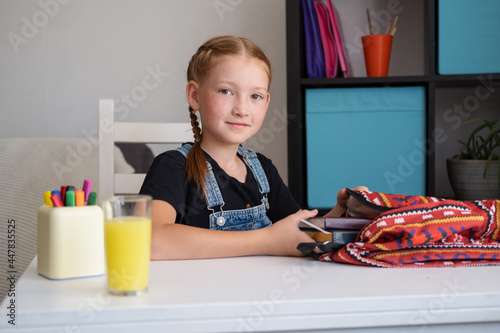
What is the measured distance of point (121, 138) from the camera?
1.57 m

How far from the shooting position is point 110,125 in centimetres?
154

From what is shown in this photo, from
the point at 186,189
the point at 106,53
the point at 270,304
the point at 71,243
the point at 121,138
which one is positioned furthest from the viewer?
the point at 106,53

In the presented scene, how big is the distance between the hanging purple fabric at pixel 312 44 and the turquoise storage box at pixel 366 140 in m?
0.08

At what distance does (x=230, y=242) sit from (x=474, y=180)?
1309 mm

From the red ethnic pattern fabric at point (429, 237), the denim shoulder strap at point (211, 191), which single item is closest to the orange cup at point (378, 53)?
the denim shoulder strap at point (211, 191)

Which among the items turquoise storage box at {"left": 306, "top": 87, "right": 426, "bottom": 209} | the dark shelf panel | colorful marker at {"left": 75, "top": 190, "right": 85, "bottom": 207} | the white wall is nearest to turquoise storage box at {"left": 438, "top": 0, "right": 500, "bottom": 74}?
the dark shelf panel

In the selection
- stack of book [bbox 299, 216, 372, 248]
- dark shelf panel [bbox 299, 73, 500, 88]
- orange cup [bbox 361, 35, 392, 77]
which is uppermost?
orange cup [bbox 361, 35, 392, 77]

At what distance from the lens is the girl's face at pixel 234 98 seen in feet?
3.68

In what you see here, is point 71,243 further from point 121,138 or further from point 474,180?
point 474,180

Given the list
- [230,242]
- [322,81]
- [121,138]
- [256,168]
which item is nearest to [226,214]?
[256,168]

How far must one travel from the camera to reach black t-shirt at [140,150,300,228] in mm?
1049

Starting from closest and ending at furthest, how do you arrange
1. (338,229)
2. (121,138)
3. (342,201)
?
1. (338,229)
2. (342,201)
3. (121,138)

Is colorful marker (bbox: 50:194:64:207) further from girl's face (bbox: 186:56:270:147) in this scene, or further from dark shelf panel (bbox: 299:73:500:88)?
dark shelf panel (bbox: 299:73:500:88)

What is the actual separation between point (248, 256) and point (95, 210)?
0.25 meters
